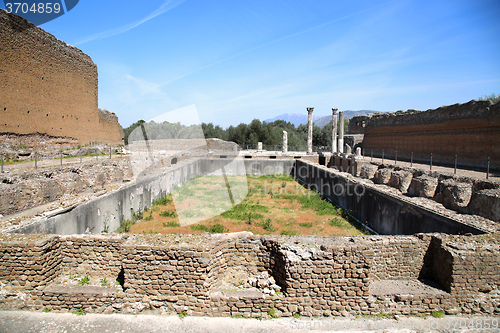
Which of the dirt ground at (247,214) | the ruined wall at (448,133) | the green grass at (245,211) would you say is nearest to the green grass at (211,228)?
the dirt ground at (247,214)

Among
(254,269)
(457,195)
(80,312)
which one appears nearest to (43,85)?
(80,312)

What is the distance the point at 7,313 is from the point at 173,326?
2.52 meters

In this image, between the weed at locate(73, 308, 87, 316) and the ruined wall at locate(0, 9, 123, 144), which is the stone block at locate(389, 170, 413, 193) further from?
the ruined wall at locate(0, 9, 123, 144)

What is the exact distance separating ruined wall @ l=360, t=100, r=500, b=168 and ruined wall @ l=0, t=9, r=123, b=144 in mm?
21394

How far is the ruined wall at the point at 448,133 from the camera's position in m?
11.9

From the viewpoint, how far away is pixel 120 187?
28.5 ft

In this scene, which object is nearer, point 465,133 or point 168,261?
point 168,261

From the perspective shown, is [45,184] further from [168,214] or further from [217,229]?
[217,229]

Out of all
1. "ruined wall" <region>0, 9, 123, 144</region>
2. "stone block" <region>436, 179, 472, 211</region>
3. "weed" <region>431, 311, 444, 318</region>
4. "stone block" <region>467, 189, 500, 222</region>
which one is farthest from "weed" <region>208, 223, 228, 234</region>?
"ruined wall" <region>0, 9, 123, 144</region>

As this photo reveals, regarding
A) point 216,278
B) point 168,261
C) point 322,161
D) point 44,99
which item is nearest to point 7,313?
point 168,261

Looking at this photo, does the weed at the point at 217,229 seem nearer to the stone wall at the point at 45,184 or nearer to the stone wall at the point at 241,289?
the stone wall at the point at 241,289

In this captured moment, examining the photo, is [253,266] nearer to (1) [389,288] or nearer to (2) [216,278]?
(2) [216,278]

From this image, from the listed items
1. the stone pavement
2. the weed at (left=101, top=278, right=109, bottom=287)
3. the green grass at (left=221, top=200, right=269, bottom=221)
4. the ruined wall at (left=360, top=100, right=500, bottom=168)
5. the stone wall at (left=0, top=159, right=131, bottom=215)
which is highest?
the ruined wall at (left=360, top=100, right=500, bottom=168)

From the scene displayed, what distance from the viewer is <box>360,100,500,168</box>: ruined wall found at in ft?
39.1
